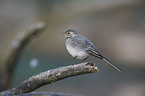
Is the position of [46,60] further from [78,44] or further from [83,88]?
[78,44]

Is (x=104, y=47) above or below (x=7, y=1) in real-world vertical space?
below

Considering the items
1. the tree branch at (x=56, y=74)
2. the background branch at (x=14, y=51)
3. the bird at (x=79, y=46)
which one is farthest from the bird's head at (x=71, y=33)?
the background branch at (x=14, y=51)

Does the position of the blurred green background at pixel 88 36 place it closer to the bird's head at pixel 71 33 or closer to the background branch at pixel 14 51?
the background branch at pixel 14 51

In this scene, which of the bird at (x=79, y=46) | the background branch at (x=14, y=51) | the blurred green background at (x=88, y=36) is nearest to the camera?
the bird at (x=79, y=46)

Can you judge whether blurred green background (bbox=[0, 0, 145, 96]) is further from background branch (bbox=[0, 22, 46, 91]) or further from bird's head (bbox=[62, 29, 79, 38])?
bird's head (bbox=[62, 29, 79, 38])

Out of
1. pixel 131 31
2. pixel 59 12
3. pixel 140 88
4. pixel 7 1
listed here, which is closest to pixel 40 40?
pixel 59 12
